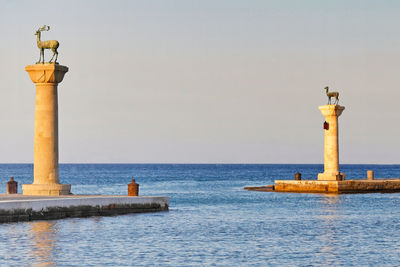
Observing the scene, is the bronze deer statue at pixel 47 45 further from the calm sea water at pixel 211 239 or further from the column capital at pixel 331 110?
the column capital at pixel 331 110

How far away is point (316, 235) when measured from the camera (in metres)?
39.2

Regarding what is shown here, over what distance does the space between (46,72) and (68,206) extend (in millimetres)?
7904

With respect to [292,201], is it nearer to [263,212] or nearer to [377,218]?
[263,212]

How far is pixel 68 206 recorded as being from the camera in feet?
141

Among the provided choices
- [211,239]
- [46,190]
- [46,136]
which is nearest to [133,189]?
[46,190]

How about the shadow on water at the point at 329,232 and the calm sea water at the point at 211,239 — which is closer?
the calm sea water at the point at 211,239

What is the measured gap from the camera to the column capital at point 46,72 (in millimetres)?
45938

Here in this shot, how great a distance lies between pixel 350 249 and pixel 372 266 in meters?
4.38

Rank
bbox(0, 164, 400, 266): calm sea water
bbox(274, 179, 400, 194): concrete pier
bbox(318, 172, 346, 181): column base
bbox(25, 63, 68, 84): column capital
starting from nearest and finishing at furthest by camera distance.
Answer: bbox(0, 164, 400, 266): calm sea water, bbox(25, 63, 68, 84): column capital, bbox(274, 179, 400, 194): concrete pier, bbox(318, 172, 346, 181): column base

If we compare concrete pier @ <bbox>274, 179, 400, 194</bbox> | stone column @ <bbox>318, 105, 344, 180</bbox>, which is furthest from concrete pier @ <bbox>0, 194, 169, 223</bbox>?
stone column @ <bbox>318, 105, 344, 180</bbox>

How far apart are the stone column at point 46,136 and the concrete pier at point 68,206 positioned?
153 centimetres

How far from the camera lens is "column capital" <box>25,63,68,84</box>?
45.9 meters

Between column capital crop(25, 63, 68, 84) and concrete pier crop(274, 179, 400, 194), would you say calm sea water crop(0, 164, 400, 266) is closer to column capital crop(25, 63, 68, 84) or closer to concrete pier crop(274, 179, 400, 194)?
column capital crop(25, 63, 68, 84)

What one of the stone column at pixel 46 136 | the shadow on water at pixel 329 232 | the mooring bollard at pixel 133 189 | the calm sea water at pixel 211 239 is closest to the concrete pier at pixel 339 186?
the shadow on water at pixel 329 232
